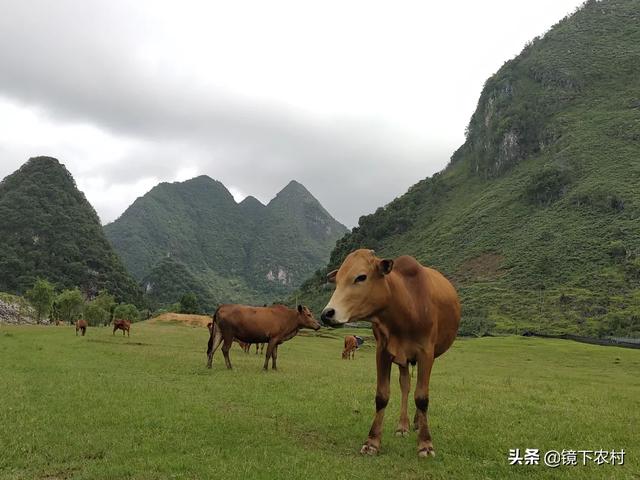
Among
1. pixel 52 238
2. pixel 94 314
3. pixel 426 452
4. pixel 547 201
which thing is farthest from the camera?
pixel 52 238

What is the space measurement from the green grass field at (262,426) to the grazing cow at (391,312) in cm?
81

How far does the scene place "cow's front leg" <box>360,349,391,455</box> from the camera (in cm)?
787

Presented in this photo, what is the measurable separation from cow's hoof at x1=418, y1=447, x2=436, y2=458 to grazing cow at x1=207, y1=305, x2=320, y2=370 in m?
11.7

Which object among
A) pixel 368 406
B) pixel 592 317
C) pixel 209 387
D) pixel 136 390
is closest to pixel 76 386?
pixel 136 390

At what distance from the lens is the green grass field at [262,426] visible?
706 cm

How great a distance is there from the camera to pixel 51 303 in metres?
Answer: 71.8

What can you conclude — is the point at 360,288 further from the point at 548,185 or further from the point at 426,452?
the point at 548,185

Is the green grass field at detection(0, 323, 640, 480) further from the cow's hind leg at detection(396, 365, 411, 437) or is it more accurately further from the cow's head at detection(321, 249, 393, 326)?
the cow's head at detection(321, 249, 393, 326)

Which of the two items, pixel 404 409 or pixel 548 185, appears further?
pixel 548 185

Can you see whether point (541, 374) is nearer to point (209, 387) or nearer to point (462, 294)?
point (209, 387)

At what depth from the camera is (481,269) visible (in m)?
111

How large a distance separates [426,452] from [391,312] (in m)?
2.32

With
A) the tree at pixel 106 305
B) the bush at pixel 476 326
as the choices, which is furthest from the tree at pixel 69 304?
the bush at pixel 476 326

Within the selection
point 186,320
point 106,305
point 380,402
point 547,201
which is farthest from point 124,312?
point 547,201
